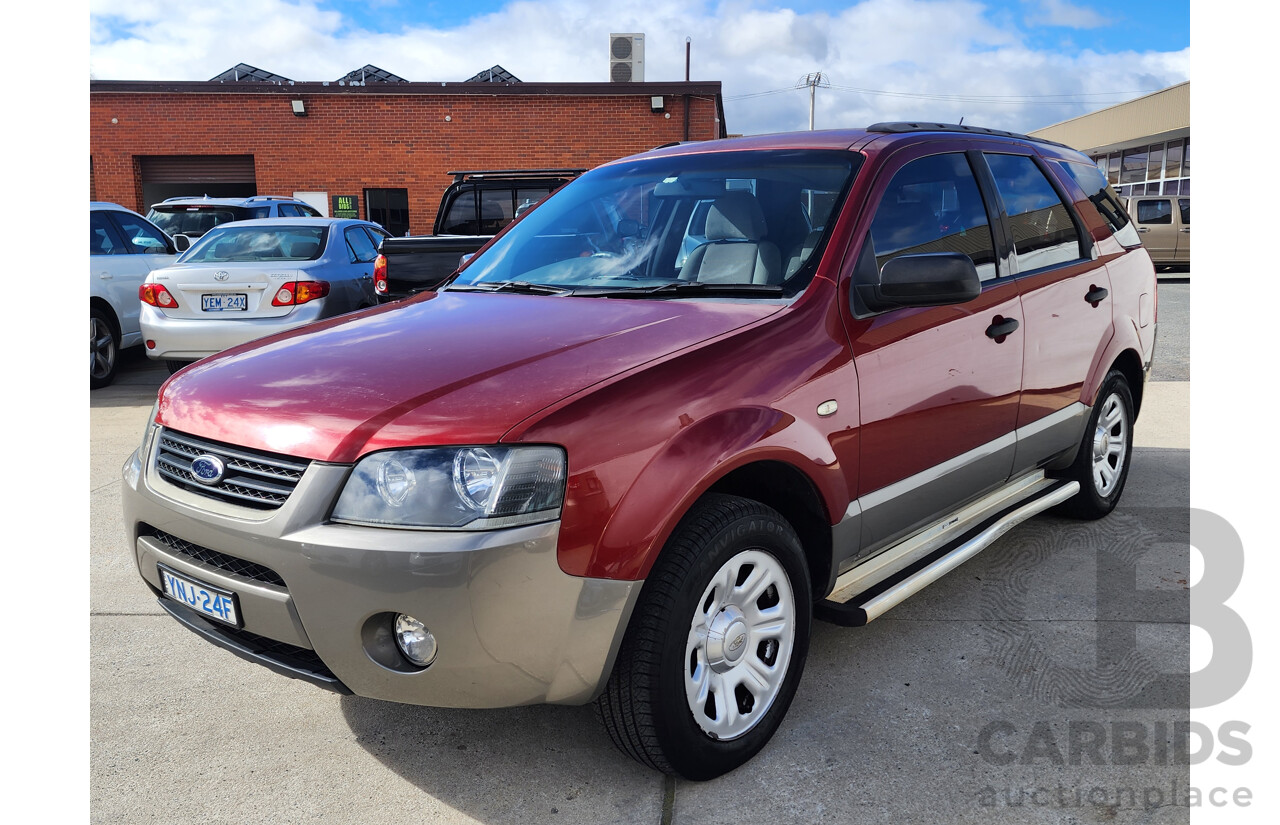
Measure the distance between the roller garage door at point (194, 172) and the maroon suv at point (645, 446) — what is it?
21.3m

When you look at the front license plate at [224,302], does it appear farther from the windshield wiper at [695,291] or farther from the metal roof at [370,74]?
the metal roof at [370,74]

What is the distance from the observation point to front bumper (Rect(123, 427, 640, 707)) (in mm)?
2080

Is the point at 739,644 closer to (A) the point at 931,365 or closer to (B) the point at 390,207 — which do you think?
(A) the point at 931,365

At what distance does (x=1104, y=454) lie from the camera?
181 inches

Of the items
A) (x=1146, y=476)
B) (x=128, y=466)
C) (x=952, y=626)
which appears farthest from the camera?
(x=1146, y=476)

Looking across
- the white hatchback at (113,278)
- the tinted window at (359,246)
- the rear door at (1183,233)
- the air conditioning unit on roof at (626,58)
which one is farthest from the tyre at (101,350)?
the rear door at (1183,233)

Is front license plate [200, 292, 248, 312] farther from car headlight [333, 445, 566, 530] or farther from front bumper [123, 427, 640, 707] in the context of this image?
car headlight [333, 445, 566, 530]

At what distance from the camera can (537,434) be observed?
2.13 m

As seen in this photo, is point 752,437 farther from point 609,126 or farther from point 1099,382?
point 609,126

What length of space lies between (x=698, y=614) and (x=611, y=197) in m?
1.90

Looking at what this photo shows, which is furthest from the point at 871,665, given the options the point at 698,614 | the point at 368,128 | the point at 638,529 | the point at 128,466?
the point at 368,128

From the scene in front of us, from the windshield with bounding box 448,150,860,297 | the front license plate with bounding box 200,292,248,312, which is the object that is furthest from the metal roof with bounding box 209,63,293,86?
the windshield with bounding box 448,150,860,297

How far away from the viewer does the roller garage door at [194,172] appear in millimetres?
22359

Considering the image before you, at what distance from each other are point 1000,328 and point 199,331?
21.4 feet
